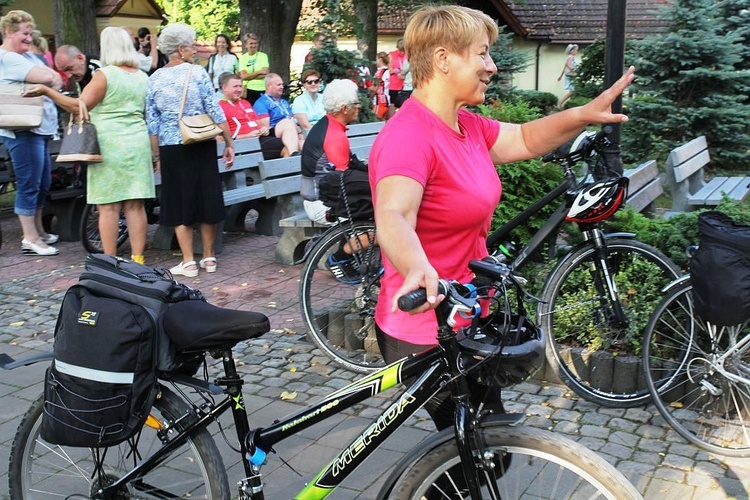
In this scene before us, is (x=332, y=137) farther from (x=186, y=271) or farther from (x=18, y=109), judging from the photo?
(x=18, y=109)

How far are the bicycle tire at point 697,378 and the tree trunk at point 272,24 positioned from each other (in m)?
13.6

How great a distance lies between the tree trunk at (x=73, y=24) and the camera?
14688mm

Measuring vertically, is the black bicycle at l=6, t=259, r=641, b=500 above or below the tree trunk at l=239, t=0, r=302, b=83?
below

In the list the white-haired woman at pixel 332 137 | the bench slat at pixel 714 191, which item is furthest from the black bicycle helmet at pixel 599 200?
the bench slat at pixel 714 191

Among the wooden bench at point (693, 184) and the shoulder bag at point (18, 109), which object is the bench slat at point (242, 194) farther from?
the wooden bench at point (693, 184)

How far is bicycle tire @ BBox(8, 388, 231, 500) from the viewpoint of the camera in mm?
2863

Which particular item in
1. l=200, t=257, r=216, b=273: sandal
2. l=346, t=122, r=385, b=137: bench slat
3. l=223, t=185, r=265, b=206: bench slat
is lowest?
l=200, t=257, r=216, b=273: sandal

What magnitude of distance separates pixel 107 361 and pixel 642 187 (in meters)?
4.75

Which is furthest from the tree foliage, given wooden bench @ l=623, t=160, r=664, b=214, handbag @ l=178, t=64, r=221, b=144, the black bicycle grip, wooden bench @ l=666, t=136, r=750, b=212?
the black bicycle grip

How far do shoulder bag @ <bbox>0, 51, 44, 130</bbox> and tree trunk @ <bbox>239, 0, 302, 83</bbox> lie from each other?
9103mm

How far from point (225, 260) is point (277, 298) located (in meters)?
1.49

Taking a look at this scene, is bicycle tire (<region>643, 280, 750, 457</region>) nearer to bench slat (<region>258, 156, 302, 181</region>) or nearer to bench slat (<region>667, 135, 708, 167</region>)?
bench slat (<region>667, 135, 708, 167</region>)

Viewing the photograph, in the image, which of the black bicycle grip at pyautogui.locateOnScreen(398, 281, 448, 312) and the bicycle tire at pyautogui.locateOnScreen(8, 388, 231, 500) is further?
the bicycle tire at pyautogui.locateOnScreen(8, 388, 231, 500)

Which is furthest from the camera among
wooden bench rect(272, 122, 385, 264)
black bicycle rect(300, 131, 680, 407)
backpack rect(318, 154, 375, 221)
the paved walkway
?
wooden bench rect(272, 122, 385, 264)
